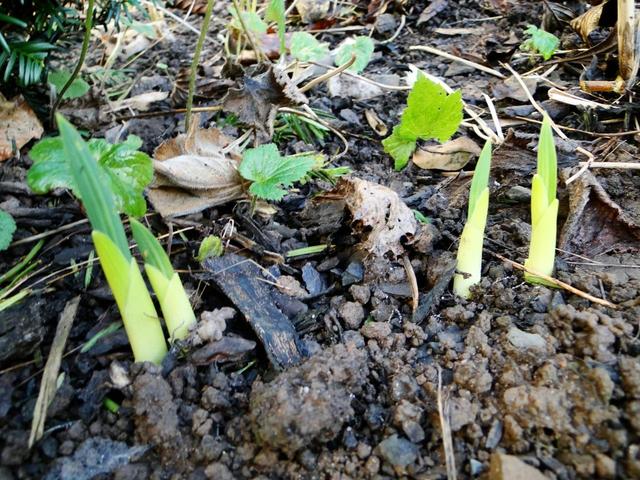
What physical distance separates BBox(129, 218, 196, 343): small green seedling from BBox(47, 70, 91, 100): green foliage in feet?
3.33

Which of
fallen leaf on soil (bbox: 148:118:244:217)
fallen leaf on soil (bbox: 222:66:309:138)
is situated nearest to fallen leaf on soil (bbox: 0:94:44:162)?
fallen leaf on soil (bbox: 148:118:244:217)

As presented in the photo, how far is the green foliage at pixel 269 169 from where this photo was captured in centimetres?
140

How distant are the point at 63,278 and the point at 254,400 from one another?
2.08 feet

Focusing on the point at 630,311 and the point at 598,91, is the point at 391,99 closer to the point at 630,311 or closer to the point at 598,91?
the point at 598,91

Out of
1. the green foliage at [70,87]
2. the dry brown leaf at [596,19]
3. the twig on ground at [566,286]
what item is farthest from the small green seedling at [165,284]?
the dry brown leaf at [596,19]

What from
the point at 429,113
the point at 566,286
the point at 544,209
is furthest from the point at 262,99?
the point at 566,286

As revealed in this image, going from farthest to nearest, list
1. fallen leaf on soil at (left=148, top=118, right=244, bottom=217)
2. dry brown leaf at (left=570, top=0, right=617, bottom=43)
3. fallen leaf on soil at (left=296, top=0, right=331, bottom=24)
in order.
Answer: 1. fallen leaf on soil at (left=296, top=0, right=331, bottom=24)
2. dry brown leaf at (left=570, top=0, right=617, bottom=43)
3. fallen leaf on soil at (left=148, top=118, right=244, bottom=217)

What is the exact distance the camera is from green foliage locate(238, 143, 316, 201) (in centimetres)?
140

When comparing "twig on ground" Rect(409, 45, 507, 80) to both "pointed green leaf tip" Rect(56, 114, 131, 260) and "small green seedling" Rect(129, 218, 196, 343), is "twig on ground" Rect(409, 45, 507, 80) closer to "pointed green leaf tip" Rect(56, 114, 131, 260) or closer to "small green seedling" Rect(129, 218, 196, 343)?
"small green seedling" Rect(129, 218, 196, 343)

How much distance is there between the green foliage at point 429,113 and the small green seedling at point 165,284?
0.92m

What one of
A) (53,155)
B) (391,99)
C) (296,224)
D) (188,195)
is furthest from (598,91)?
(53,155)

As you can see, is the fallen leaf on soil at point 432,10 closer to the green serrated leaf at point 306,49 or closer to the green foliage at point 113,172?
the green serrated leaf at point 306,49

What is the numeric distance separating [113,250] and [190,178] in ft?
1.81

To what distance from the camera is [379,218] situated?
1.41 m
